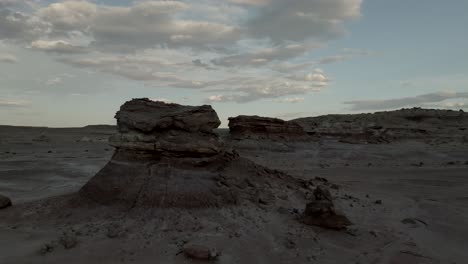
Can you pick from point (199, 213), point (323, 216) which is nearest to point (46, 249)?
point (199, 213)

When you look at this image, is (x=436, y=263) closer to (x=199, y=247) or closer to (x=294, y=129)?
(x=199, y=247)

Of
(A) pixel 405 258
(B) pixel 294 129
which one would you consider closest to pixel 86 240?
(A) pixel 405 258

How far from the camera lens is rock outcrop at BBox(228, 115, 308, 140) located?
2470 cm

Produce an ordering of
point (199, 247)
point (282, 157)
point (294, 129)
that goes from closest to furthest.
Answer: point (199, 247) < point (282, 157) < point (294, 129)

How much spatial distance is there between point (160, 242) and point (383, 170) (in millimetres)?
13436

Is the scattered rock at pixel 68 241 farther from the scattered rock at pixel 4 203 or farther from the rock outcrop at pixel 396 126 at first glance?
the rock outcrop at pixel 396 126

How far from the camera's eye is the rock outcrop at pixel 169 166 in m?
6.71

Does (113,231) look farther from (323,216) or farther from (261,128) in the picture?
(261,128)

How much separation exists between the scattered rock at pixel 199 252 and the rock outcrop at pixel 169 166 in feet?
4.23

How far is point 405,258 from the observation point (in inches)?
233

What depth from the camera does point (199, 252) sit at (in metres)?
5.23

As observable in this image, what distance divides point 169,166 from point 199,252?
6.89 ft

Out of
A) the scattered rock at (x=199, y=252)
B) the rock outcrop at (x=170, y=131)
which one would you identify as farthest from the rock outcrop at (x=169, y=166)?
the scattered rock at (x=199, y=252)

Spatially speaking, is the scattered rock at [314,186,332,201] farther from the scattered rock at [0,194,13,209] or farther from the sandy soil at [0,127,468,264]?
the scattered rock at [0,194,13,209]
